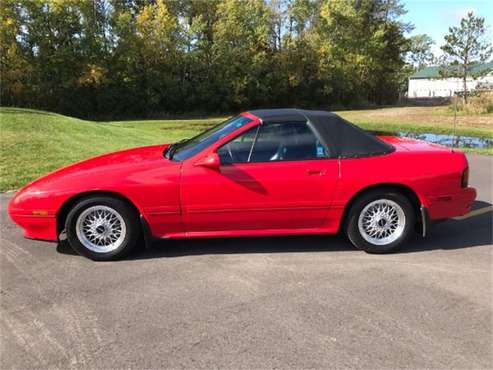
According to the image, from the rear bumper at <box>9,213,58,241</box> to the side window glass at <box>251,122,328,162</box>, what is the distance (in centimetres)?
206

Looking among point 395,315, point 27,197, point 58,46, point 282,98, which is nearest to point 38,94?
point 58,46

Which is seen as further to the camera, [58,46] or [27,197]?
[58,46]

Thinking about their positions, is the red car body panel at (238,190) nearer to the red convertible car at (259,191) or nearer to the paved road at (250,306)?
the red convertible car at (259,191)

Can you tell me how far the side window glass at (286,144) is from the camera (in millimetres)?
4523

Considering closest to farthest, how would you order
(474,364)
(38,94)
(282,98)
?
(474,364)
(38,94)
(282,98)

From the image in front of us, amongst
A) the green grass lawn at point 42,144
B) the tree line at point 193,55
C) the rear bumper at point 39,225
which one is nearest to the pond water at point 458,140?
the green grass lawn at point 42,144

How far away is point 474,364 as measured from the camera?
9.36 feet

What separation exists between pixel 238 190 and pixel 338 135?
1.18 metres

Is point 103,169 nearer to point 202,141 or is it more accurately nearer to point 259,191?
point 202,141

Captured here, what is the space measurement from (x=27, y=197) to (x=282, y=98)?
4388cm

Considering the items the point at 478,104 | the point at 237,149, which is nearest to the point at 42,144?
the point at 237,149

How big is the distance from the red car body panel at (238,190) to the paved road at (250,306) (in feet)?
1.13

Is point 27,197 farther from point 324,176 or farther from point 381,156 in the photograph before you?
point 381,156

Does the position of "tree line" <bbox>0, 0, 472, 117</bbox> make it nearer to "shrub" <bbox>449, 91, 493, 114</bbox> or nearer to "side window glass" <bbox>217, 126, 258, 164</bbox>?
"shrub" <bbox>449, 91, 493, 114</bbox>
